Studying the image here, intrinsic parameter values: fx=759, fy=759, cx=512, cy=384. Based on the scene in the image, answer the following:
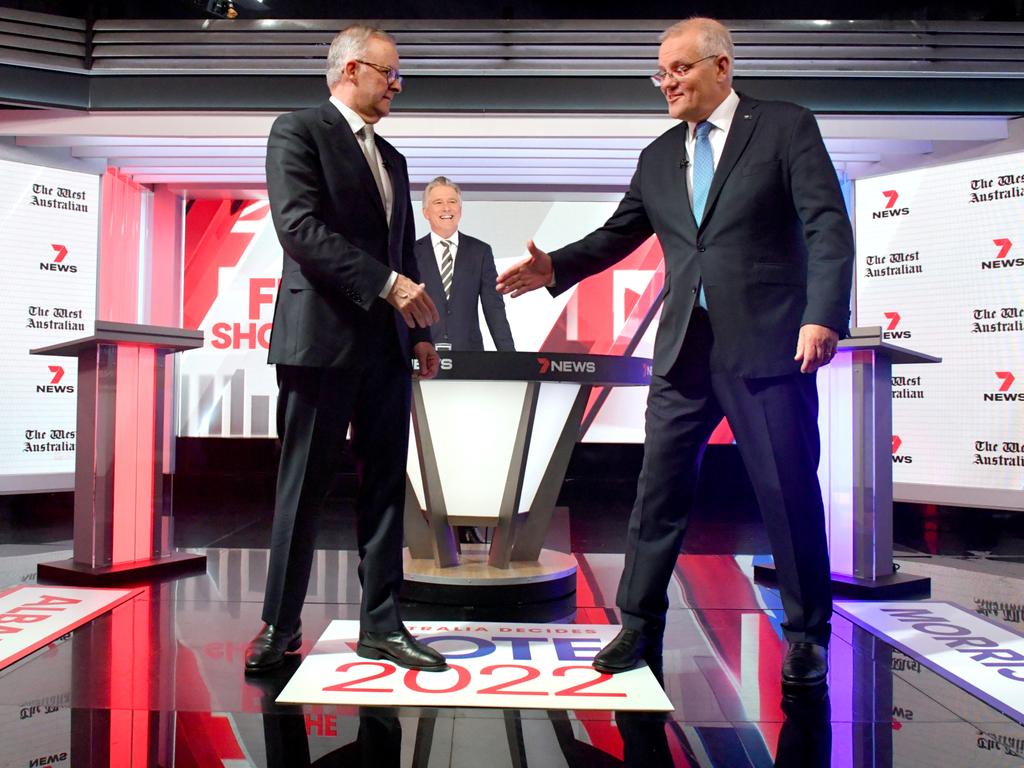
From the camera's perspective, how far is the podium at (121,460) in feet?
10.5

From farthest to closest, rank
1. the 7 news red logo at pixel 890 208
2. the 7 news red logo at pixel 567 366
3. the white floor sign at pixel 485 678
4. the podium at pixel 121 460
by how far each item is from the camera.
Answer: the 7 news red logo at pixel 890 208, the podium at pixel 121 460, the 7 news red logo at pixel 567 366, the white floor sign at pixel 485 678

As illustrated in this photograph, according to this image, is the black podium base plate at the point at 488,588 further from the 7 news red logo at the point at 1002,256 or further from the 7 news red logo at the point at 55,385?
the 7 news red logo at the point at 1002,256

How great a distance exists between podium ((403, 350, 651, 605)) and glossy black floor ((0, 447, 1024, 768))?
171mm

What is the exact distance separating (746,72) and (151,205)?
4.97m

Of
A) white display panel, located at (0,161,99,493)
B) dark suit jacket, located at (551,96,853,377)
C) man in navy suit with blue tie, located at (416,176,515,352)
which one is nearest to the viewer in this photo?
dark suit jacket, located at (551,96,853,377)

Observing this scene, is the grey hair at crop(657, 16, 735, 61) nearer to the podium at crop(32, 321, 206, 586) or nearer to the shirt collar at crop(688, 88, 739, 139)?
the shirt collar at crop(688, 88, 739, 139)

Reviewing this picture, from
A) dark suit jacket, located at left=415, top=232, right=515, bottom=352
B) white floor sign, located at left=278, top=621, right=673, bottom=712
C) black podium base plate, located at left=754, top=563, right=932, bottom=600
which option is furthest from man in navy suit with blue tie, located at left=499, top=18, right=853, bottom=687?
dark suit jacket, located at left=415, top=232, right=515, bottom=352

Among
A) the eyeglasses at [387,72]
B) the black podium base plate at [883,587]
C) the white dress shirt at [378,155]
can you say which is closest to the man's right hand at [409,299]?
the white dress shirt at [378,155]

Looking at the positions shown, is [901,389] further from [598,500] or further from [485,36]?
[485,36]

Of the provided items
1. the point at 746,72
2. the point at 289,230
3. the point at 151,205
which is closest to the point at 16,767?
the point at 289,230

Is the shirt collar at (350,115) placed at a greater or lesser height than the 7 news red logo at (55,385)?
greater

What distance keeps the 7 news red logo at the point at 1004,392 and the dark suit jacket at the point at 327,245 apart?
463 centimetres

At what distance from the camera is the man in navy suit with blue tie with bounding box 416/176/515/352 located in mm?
4461

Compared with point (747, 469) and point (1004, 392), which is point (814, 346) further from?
point (1004, 392)
